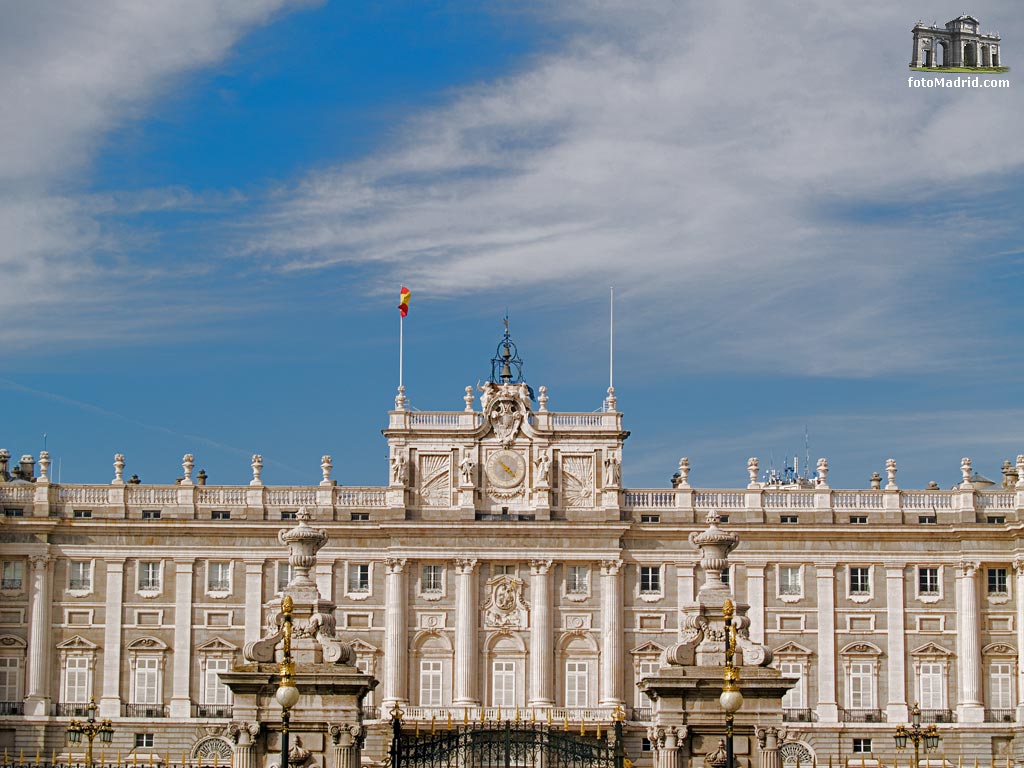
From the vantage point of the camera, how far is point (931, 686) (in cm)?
9956

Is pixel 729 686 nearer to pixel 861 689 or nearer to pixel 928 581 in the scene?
pixel 861 689

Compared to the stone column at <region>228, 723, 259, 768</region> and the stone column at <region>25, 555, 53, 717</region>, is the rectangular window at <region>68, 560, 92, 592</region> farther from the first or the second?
the stone column at <region>228, 723, 259, 768</region>

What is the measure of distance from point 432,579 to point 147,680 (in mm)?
15171

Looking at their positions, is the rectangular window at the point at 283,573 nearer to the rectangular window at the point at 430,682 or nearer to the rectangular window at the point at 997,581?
the rectangular window at the point at 430,682

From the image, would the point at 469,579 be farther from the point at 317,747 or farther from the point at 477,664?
the point at 317,747

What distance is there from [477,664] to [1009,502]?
28488 mm

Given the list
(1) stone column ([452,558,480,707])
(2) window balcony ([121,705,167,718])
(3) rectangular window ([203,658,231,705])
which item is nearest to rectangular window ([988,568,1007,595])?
(1) stone column ([452,558,480,707])

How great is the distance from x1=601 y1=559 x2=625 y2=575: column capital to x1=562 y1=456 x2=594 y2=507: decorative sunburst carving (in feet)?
10.7

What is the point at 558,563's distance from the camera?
100312 mm

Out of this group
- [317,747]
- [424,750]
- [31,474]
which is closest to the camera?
[317,747]

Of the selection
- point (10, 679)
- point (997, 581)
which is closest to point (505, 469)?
point (997, 581)

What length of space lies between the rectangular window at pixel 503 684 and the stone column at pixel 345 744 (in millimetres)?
56475

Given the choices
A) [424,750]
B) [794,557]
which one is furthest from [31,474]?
[424,750]

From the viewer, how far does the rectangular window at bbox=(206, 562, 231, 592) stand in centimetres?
10050
